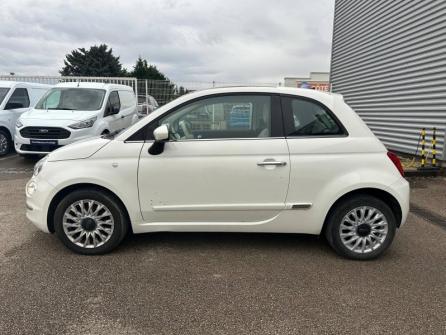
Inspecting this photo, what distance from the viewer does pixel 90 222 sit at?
12.7ft

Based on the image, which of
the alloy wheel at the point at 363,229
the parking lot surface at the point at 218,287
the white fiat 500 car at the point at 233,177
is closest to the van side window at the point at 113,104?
the parking lot surface at the point at 218,287

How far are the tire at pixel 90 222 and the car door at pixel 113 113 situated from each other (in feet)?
18.8

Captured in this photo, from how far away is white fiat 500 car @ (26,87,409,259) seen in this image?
3750 mm

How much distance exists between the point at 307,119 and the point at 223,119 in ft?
2.74

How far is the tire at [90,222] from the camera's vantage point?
383 centimetres

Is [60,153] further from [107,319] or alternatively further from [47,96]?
[47,96]

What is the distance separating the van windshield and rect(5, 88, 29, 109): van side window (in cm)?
164

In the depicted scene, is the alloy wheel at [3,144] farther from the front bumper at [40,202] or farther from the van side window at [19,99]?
the front bumper at [40,202]

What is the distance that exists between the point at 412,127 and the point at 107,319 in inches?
368

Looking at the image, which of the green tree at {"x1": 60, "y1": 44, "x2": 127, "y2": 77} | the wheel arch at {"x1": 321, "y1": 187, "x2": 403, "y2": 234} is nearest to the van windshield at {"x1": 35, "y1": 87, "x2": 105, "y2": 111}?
the wheel arch at {"x1": 321, "y1": 187, "x2": 403, "y2": 234}

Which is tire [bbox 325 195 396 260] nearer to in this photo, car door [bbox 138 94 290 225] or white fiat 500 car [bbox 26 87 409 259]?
white fiat 500 car [bbox 26 87 409 259]

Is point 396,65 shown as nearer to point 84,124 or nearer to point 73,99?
point 84,124

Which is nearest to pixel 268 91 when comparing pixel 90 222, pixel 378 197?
pixel 378 197

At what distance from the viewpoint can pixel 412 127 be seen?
996cm
